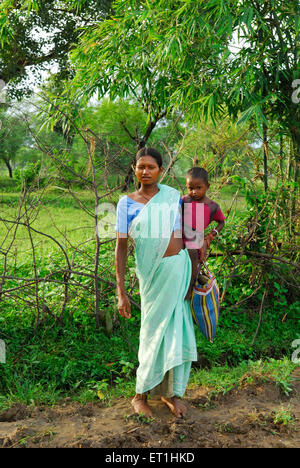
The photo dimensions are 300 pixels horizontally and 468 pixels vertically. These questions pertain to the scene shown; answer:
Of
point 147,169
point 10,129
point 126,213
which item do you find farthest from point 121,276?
point 10,129

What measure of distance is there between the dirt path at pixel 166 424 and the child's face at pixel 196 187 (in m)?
1.32

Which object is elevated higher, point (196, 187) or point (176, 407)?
point (196, 187)

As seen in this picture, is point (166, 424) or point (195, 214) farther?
point (195, 214)

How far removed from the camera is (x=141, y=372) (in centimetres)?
260

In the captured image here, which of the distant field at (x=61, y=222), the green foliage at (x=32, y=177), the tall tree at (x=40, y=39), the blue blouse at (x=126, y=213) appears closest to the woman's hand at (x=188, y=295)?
the blue blouse at (x=126, y=213)

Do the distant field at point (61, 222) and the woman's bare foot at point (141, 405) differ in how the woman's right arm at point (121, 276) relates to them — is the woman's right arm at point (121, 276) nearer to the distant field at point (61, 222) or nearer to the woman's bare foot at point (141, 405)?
the woman's bare foot at point (141, 405)

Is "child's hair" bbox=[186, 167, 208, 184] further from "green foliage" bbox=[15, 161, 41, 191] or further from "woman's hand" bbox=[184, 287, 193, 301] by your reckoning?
"green foliage" bbox=[15, 161, 41, 191]

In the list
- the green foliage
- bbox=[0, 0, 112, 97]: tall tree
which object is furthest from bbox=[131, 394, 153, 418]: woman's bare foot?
bbox=[0, 0, 112, 97]: tall tree

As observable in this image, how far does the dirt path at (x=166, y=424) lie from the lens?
231 centimetres

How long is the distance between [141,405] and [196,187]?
4.49 ft

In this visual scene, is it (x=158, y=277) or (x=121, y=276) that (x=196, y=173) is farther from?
(x=121, y=276)

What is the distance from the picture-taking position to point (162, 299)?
252 centimetres
